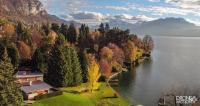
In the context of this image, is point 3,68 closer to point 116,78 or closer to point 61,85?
point 61,85

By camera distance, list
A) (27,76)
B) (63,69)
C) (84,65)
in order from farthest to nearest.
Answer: (84,65), (63,69), (27,76)

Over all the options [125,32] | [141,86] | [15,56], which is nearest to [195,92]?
[141,86]

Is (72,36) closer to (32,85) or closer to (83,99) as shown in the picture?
(32,85)

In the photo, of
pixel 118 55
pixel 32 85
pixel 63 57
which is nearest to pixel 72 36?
pixel 118 55

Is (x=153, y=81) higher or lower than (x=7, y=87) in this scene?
lower

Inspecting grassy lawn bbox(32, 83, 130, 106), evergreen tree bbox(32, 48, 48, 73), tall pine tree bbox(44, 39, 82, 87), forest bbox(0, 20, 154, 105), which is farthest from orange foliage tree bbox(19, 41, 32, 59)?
grassy lawn bbox(32, 83, 130, 106)

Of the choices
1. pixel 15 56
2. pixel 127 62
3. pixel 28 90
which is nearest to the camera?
pixel 28 90

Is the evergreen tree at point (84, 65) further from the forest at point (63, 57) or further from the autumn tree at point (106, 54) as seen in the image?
the autumn tree at point (106, 54)

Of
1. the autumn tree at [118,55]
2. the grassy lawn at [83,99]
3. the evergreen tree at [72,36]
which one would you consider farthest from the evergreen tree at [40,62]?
the evergreen tree at [72,36]
